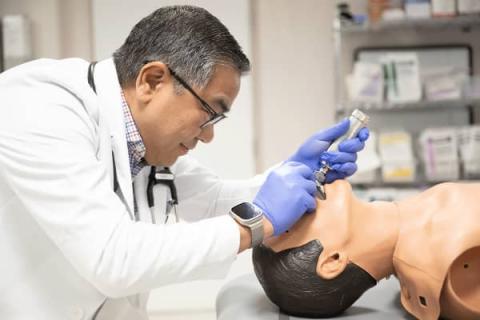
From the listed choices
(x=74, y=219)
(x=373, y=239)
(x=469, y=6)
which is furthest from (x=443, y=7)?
(x=74, y=219)

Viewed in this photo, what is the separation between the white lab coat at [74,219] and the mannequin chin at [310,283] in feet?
0.58

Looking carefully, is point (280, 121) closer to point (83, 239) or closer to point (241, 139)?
point (241, 139)

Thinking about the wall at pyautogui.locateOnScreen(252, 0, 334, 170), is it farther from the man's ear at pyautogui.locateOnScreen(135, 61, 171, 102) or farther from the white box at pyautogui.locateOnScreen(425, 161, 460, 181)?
the man's ear at pyautogui.locateOnScreen(135, 61, 171, 102)

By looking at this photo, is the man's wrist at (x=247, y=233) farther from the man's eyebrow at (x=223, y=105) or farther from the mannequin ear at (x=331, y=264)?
the man's eyebrow at (x=223, y=105)

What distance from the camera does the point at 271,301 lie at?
1319mm

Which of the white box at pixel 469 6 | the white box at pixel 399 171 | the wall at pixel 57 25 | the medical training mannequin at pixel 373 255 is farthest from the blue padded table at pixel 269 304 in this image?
the wall at pixel 57 25

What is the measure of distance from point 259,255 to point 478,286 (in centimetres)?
51

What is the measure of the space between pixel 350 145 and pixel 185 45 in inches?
20.8

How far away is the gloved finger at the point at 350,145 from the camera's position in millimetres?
1376

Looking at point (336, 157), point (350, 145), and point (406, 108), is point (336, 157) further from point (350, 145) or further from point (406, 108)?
point (406, 108)

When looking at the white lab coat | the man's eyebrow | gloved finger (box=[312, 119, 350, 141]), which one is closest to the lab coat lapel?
the white lab coat

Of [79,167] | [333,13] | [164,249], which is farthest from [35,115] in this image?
[333,13]

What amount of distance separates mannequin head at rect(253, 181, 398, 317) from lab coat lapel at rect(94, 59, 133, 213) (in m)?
0.38

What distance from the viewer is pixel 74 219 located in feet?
3.17
